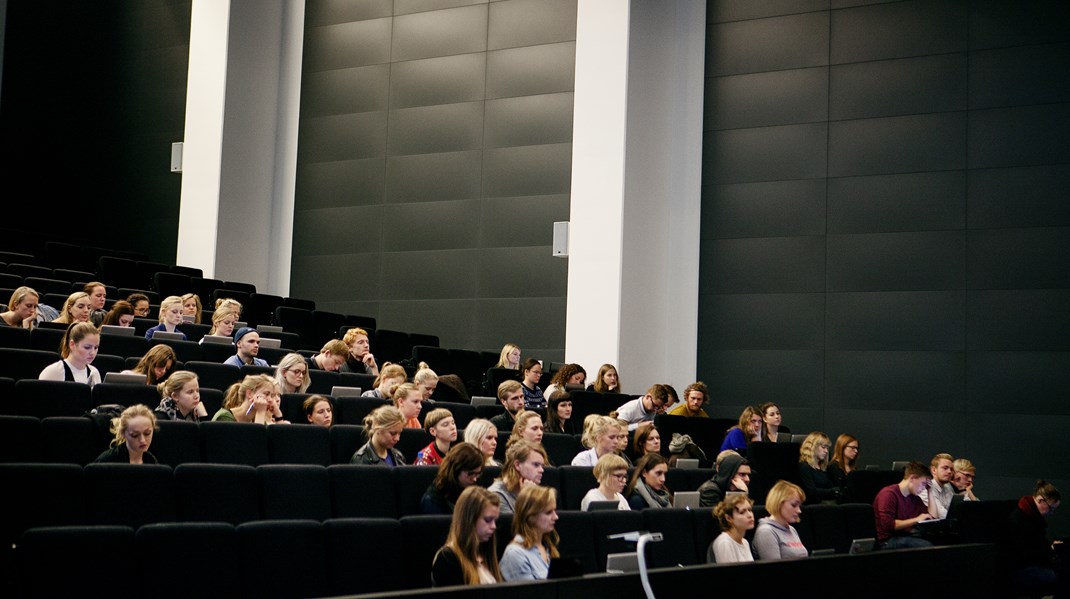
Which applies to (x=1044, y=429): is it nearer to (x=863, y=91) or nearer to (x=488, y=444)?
(x=863, y=91)

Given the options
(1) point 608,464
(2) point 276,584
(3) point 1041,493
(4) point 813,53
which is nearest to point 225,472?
(2) point 276,584

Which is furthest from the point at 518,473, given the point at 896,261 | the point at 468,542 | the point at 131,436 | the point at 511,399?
the point at 896,261

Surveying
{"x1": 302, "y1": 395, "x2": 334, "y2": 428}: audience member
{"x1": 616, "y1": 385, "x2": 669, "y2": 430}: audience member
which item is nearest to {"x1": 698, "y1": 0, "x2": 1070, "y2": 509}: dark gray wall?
{"x1": 616, "y1": 385, "x2": 669, "y2": 430}: audience member

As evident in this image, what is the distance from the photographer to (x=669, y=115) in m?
10.7

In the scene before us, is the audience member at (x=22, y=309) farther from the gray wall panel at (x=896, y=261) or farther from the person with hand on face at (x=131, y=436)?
the gray wall panel at (x=896, y=261)

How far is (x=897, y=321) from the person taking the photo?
377 inches

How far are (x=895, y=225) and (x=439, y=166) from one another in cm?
479

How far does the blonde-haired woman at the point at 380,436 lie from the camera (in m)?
5.08

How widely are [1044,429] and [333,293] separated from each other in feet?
24.0

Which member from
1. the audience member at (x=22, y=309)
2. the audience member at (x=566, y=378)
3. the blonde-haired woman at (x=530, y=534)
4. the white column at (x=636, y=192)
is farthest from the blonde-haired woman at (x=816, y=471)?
the audience member at (x=22, y=309)

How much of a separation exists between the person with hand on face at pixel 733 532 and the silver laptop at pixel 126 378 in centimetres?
287

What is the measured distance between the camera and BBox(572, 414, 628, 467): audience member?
6102 millimetres

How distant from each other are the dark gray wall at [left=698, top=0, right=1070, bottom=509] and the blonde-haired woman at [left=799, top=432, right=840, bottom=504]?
6.52 feet

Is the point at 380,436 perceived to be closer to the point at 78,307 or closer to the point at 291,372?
the point at 291,372
